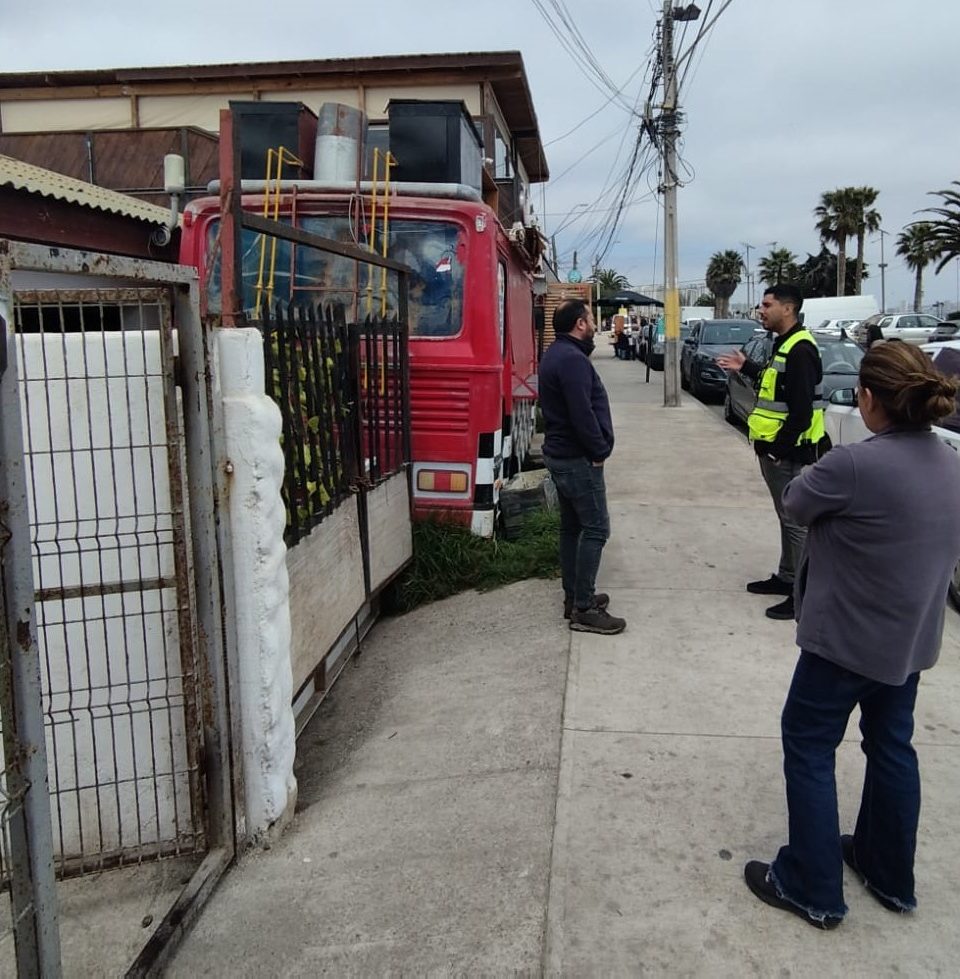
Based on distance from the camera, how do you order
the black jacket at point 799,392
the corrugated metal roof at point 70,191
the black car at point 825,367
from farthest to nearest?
1. the black car at point 825,367
2. the corrugated metal roof at point 70,191
3. the black jacket at point 799,392

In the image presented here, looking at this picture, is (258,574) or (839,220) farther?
(839,220)

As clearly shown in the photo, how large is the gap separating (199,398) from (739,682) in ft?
9.31

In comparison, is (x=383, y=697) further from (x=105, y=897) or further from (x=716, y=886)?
(x=716, y=886)

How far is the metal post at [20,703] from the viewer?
1.82m

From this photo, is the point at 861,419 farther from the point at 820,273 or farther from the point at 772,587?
the point at 820,273

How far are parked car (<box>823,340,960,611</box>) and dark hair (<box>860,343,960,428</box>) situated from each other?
278cm

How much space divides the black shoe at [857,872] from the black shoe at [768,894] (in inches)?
7.2

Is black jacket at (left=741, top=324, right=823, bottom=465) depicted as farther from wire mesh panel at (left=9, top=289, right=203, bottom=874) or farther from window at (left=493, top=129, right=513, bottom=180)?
window at (left=493, top=129, right=513, bottom=180)

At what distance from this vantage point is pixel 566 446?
4.77 metres

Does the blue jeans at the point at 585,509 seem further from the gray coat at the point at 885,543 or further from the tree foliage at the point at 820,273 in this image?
the tree foliage at the point at 820,273

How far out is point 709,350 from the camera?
1895 centimetres

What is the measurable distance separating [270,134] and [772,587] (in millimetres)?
4378

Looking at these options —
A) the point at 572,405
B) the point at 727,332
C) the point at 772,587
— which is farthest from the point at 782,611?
the point at 727,332

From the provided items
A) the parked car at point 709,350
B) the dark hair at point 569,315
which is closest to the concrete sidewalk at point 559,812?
the dark hair at point 569,315
